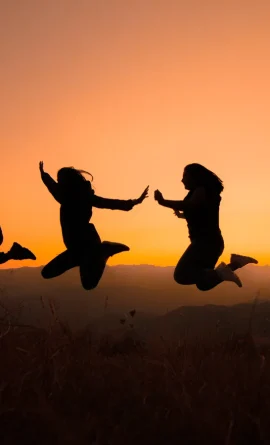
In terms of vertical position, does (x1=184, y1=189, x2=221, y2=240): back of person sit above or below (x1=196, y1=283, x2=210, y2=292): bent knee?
above

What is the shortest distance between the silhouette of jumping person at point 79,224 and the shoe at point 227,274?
5.19 ft

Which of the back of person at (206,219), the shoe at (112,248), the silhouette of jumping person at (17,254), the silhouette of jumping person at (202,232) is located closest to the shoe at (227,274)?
the silhouette of jumping person at (202,232)

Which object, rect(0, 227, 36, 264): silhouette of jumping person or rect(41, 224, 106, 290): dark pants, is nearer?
rect(41, 224, 106, 290): dark pants

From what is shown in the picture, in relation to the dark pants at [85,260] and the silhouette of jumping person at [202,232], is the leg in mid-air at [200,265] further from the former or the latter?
the dark pants at [85,260]

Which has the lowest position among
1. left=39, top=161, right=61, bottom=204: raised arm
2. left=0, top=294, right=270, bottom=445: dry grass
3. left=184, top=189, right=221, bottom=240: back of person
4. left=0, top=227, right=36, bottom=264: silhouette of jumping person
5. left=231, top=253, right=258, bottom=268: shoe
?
left=0, top=294, right=270, bottom=445: dry grass

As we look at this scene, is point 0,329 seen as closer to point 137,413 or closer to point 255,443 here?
point 137,413

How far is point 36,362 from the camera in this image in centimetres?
571

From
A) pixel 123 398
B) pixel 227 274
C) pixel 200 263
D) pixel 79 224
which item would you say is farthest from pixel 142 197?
pixel 123 398

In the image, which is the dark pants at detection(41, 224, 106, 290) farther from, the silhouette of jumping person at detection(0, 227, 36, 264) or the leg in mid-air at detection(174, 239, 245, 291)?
the leg in mid-air at detection(174, 239, 245, 291)

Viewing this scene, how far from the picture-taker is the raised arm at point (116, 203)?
23.8ft

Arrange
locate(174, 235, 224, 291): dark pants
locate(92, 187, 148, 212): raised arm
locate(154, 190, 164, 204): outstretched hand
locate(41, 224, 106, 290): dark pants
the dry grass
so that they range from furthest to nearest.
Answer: locate(174, 235, 224, 291): dark pants, locate(41, 224, 106, 290): dark pants, locate(92, 187, 148, 212): raised arm, locate(154, 190, 164, 204): outstretched hand, the dry grass

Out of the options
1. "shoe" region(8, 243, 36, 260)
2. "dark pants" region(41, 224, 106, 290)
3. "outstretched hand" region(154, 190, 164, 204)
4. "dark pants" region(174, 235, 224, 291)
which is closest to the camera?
"outstretched hand" region(154, 190, 164, 204)

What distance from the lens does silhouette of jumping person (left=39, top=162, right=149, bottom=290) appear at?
24.1 ft

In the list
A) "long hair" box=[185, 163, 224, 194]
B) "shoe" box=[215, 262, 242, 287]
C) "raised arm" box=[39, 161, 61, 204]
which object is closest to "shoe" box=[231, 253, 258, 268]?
"shoe" box=[215, 262, 242, 287]
